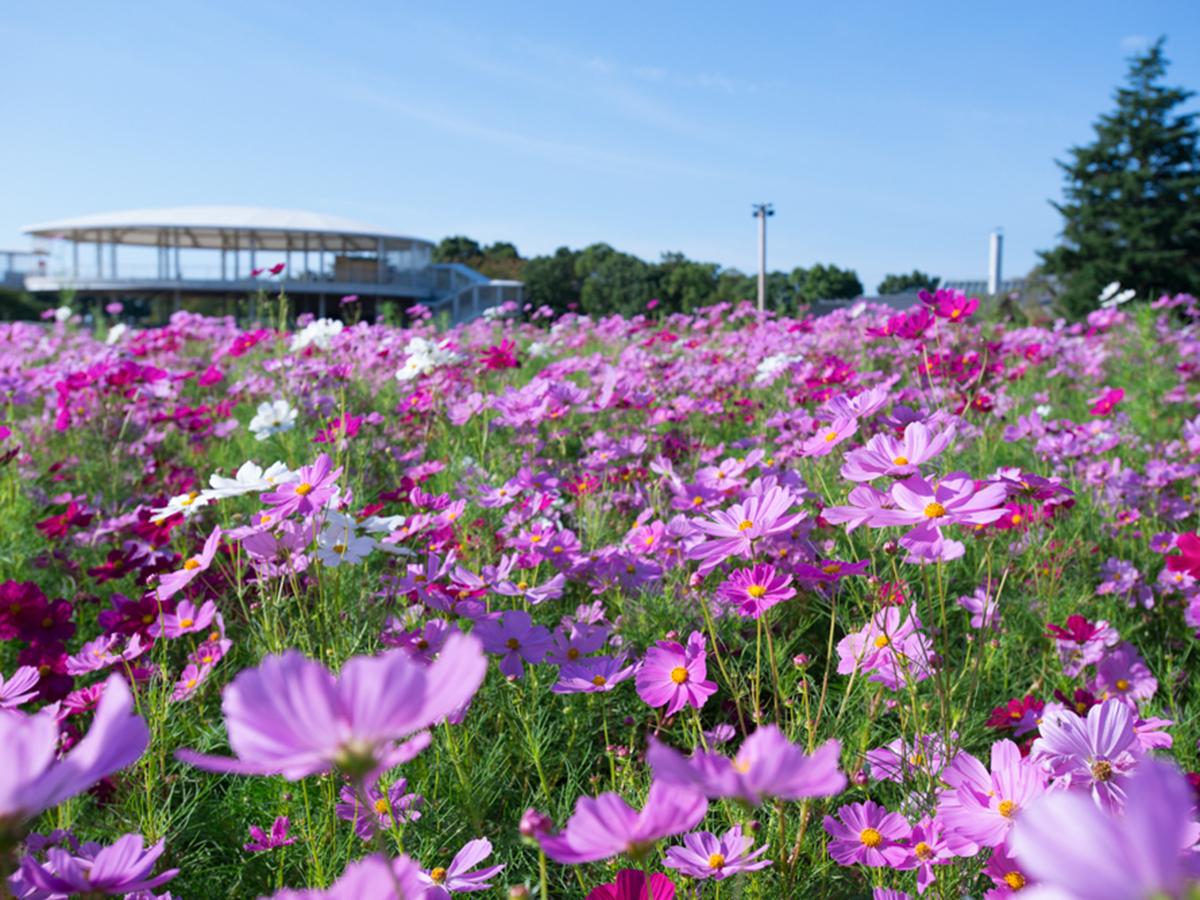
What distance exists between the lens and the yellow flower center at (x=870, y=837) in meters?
1.02

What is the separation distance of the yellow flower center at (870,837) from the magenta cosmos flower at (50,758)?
0.86m

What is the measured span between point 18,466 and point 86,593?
1.12 meters

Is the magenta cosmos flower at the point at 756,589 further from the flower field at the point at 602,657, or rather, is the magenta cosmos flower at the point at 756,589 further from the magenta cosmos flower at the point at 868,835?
the magenta cosmos flower at the point at 868,835

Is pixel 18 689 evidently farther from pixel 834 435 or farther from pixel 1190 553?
pixel 1190 553

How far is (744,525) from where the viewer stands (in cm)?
113

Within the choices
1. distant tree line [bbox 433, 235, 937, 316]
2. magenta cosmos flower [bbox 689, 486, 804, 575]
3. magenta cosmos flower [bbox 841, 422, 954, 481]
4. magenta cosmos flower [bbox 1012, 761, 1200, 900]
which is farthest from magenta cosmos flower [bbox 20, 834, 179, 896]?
distant tree line [bbox 433, 235, 937, 316]

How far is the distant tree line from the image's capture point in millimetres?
36656

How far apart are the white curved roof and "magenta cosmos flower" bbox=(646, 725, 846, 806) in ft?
105

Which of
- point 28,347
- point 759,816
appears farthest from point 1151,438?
point 28,347

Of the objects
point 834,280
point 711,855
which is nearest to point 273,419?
point 711,855

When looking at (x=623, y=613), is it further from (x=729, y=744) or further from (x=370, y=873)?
(x=370, y=873)

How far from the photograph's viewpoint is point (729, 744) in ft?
5.02

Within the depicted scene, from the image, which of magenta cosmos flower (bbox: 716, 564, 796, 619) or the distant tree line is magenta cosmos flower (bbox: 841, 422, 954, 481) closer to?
magenta cosmos flower (bbox: 716, 564, 796, 619)

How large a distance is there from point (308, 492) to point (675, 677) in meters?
0.53
